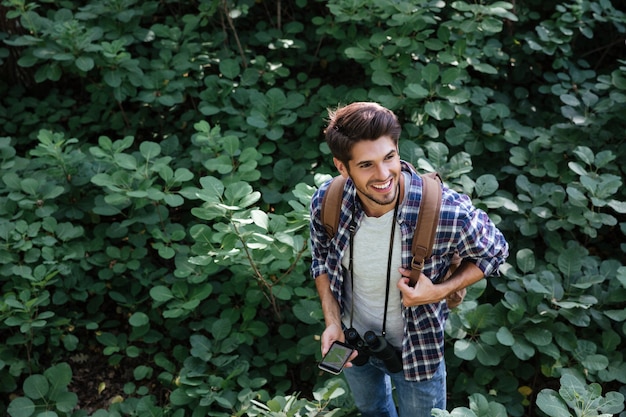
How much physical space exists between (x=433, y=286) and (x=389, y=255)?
17 cm

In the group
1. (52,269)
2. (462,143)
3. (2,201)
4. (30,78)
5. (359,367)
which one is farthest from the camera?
(30,78)

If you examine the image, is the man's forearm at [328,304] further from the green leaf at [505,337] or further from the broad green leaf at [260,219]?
the green leaf at [505,337]

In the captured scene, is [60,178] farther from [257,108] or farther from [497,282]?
[497,282]

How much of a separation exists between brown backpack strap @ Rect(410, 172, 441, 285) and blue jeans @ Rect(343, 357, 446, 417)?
477mm

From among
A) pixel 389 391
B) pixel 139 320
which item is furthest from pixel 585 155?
pixel 139 320

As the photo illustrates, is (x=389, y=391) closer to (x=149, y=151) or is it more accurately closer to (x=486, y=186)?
(x=486, y=186)

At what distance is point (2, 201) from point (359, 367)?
243 cm

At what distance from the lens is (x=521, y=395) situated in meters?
3.33

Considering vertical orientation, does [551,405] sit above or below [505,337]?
above

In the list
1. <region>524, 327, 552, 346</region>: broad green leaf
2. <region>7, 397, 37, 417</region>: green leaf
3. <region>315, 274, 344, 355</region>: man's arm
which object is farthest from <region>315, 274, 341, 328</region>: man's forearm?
<region>7, 397, 37, 417</region>: green leaf

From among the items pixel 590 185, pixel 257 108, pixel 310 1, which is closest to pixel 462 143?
pixel 590 185

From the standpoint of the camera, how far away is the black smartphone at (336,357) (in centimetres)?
228

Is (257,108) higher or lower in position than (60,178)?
higher

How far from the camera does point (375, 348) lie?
2.30 metres
